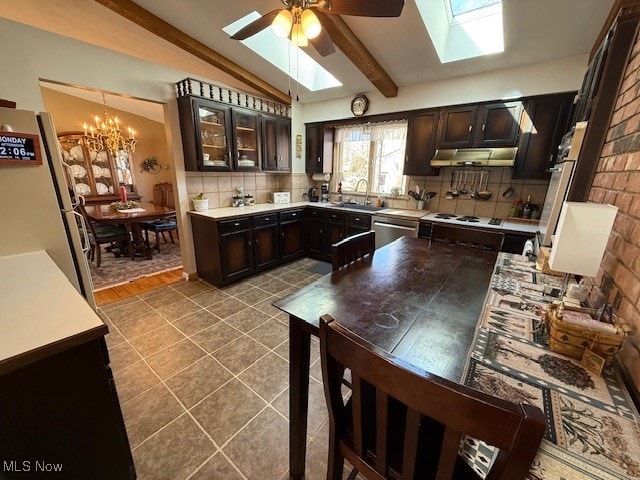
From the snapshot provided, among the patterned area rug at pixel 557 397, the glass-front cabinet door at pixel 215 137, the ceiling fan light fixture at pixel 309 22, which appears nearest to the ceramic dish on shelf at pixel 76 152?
the glass-front cabinet door at pixel 215 137

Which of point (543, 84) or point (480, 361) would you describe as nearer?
point (480, 361)

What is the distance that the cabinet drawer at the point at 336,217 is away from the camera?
3697mm

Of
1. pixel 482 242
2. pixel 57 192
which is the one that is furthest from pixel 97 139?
pixel 482 242

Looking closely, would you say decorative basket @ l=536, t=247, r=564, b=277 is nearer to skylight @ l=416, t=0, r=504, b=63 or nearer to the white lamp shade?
the white lamp shade

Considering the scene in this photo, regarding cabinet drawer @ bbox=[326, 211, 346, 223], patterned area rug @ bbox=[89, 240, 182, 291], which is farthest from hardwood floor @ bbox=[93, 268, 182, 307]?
cabinet drawer @ bbox=[326, 211, 346, 223]

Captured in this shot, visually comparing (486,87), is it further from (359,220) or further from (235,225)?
(235,225)

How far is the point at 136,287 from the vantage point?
10.2ft

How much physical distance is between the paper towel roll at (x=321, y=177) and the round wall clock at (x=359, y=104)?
1099 millimetres

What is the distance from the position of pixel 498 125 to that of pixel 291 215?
2.72m

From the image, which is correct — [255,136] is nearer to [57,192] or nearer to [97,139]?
[57,192]

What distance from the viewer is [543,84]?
246 cm

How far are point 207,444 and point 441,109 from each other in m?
3.74

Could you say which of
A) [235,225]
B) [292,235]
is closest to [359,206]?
[292,235]

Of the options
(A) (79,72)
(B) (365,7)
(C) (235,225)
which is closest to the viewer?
(B) (365,7)
